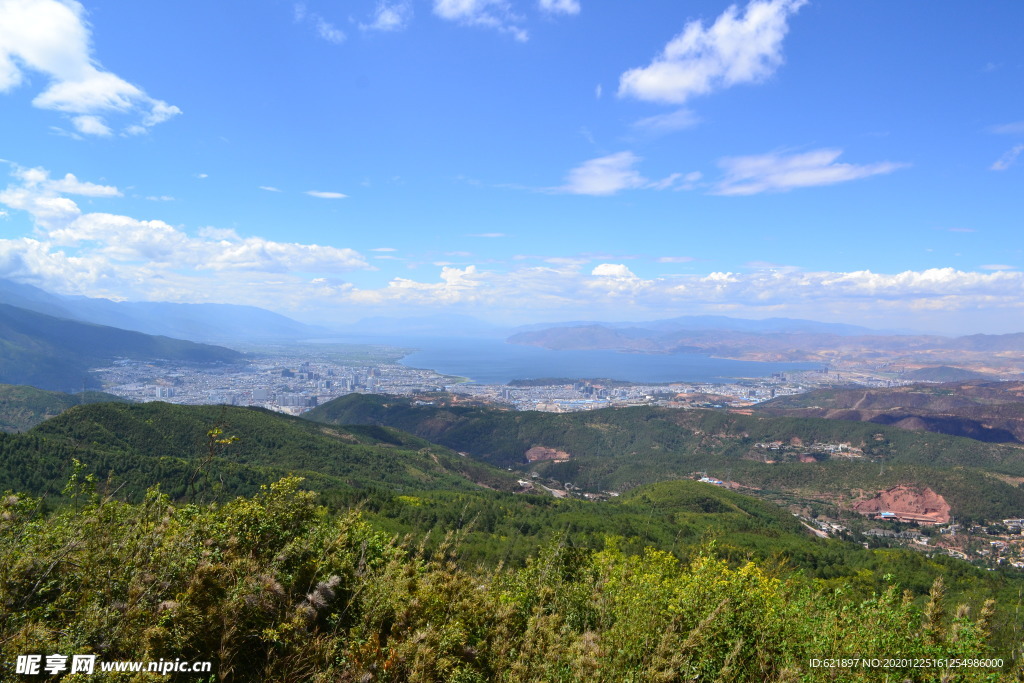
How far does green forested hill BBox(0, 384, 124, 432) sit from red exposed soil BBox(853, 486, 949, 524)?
132 metres

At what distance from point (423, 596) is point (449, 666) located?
1.41 metres

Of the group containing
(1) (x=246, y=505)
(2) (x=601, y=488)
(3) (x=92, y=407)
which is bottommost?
(2) (x=601, y=488)

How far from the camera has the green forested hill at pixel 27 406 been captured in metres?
82.4

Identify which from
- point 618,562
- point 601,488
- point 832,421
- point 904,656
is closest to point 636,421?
point 601,488

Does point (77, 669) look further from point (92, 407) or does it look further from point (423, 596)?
point (92, 407)

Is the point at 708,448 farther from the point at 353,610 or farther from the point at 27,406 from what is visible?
the point at 27,406

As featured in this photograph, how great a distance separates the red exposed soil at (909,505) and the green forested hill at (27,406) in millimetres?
131997

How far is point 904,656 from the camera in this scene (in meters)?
8.05

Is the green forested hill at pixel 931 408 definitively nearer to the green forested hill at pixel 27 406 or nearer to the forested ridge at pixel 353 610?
the forested ridge at pixel 353 610

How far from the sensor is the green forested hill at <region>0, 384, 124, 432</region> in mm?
82438

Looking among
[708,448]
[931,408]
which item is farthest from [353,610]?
[931,408]

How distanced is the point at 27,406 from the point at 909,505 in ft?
505

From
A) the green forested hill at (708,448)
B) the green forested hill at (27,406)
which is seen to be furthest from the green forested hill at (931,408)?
the green forested hill at (27,406)

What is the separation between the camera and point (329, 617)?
23.4ft
